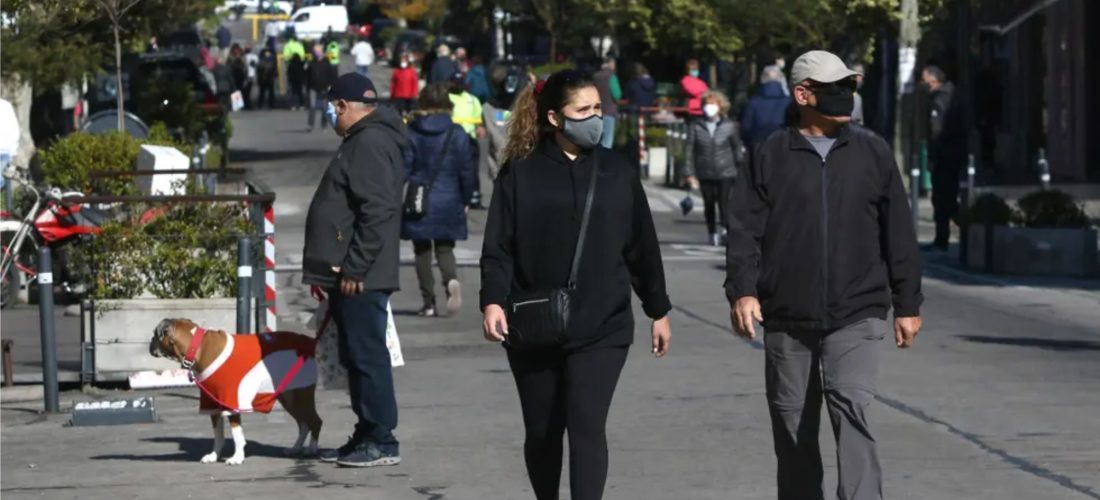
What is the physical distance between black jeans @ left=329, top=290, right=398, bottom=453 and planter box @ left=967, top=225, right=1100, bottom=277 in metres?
10.4

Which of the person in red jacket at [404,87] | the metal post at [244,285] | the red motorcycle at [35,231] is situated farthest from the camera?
the person in red jacket at [404,87]

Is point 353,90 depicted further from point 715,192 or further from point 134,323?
point 715,192

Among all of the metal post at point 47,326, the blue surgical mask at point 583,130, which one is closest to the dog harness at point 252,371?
the metal post at point 47,326

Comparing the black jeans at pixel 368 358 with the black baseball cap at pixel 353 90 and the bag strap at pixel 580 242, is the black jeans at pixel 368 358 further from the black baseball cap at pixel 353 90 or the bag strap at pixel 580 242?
the bag strap at pixel 580 242

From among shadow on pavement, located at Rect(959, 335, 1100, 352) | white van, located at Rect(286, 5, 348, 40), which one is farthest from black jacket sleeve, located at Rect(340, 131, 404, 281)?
white van, located at Rect(286, 5, 348, 40)

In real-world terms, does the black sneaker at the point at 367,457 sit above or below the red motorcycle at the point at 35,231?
below

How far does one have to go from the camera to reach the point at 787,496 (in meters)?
7.38

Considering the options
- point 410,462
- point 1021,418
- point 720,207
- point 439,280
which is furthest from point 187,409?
point 720,207

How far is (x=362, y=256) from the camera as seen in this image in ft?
30.3

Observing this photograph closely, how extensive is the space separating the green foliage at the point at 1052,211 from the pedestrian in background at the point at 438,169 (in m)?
5.73

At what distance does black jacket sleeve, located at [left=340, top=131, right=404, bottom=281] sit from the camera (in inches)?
364

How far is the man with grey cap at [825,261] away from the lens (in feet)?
23.3

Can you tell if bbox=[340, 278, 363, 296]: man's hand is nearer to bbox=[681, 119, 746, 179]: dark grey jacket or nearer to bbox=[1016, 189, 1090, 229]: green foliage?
bbox=[1016, 189, 1090, 229]: green foliage

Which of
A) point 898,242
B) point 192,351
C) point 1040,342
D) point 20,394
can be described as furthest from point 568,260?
point 1040,342
